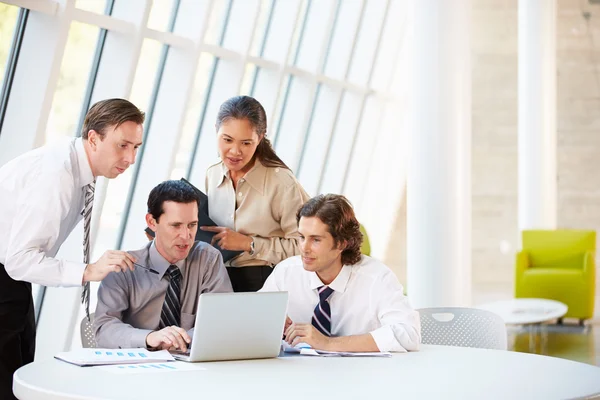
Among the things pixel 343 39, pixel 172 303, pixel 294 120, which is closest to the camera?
pixel 172 303

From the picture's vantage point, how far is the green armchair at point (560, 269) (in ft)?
31.8

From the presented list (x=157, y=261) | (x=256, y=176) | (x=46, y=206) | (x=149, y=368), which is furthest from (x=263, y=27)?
(x=149, y=368)

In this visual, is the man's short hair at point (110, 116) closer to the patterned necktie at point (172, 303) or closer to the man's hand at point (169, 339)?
the patterned necktie at point (172, 303)

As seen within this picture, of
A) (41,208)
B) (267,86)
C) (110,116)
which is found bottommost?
(41,208)

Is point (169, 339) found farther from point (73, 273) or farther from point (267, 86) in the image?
point (267, 86)

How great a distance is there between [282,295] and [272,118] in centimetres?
651

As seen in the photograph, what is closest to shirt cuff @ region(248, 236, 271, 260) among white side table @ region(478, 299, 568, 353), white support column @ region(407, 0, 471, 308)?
white support column @ region(407, 0, 471, 308)

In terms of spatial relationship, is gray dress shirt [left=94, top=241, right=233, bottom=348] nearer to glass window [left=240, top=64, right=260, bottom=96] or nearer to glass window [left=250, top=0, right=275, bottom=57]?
glass window [left=240, top=64, right=260, bottom=96]

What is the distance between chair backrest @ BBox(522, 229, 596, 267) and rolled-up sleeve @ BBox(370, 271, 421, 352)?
25.5 feet

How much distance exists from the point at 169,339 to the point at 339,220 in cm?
81

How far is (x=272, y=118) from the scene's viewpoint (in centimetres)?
895

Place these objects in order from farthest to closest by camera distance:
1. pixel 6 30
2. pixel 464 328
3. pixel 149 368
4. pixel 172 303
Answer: pixel 6 30, pixel 464 328, pixel 172 303, pixel 149 368

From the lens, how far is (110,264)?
109 inches

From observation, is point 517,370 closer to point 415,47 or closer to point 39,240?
point 39,240
